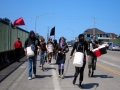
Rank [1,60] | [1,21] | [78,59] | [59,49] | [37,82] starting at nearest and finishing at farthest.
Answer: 1. [78,59]
2. [37,82]
3. [59,49]
4. [1,60]
5. [1,21]

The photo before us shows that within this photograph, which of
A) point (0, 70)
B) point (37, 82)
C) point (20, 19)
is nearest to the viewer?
point (37, 82)

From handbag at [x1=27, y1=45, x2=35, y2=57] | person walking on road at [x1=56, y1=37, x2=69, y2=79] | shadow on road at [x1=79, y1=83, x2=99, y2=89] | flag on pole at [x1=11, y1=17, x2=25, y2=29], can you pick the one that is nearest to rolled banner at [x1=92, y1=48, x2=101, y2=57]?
person walking on road at [x1=56, y1=37, x2=69, y2=79]

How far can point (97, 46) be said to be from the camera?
10.9m

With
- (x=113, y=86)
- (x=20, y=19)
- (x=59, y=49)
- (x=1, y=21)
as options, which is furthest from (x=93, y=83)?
(x=20, y=19)

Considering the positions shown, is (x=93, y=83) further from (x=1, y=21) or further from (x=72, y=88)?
(x=1, y=21)

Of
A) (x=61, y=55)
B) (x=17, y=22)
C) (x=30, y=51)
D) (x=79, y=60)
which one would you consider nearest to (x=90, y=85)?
(x=79, y=60)

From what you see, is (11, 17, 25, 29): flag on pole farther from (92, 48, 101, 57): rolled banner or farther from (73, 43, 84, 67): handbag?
(73, 43, 84, 67): handbag

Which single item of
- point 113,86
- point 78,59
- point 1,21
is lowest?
point 113,86

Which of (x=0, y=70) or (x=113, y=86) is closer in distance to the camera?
(x=113, y=86)

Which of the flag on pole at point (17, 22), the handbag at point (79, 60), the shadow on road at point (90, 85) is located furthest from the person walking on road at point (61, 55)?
the flag on pole at point (17, 22)

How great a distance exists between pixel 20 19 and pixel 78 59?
14013 mm

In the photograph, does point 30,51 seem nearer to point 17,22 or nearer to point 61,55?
point 61,55

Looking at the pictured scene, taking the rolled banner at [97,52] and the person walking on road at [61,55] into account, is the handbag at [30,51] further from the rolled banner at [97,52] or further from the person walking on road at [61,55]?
the rolled banner at [97,52]

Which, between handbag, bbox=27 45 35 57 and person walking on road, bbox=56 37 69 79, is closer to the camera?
handbag, bbox=27 45 35 57
